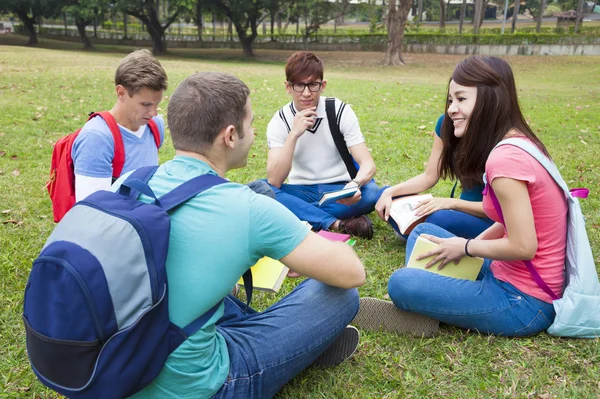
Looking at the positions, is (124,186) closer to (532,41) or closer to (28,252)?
(28,252)

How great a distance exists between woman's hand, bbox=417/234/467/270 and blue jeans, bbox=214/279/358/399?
667 millimetres

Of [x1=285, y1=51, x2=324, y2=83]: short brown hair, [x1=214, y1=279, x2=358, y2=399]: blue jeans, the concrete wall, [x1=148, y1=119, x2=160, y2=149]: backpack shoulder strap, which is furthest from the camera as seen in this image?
the concrete wall

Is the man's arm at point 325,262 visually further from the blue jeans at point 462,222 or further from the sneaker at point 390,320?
the blue jeans at point 462,222

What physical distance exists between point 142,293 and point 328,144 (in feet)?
9.35

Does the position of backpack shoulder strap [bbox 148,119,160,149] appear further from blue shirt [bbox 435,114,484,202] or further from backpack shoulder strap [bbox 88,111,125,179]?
blue shirt [bbox 435,114,484,202]

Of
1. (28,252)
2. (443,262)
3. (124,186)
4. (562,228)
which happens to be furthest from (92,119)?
(562,228)

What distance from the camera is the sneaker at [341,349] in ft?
8.03

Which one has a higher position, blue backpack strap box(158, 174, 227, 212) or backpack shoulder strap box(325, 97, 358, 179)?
blue backpack strap box(158, 174, 227, 212)

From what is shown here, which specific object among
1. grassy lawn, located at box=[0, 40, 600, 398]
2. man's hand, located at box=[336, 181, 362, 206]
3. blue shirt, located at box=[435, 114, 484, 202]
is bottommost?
grassy lawn, located at box=[0, 40, 600, 398]

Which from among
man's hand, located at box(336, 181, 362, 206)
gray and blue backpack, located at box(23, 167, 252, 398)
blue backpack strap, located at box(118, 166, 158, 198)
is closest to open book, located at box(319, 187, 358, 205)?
man's hand, located at box(336, 181, 362, 206)

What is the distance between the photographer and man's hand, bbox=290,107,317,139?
12.8 ft

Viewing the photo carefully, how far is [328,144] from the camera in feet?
13.8

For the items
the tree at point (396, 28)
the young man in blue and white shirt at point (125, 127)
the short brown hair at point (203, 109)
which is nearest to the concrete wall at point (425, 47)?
the tree at point (396, 28)

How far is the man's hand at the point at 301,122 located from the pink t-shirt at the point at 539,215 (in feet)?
5.55
